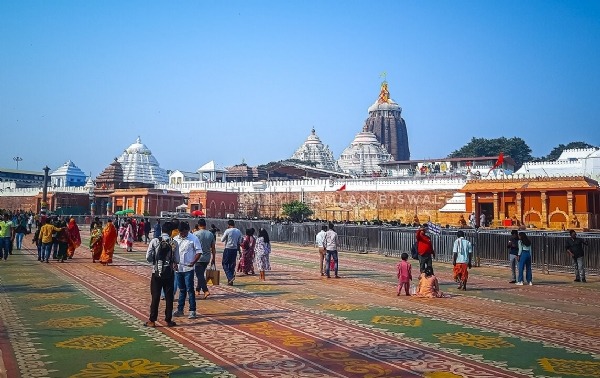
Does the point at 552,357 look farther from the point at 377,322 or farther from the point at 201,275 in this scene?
the point at 201,275

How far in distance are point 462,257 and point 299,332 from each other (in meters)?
5.66

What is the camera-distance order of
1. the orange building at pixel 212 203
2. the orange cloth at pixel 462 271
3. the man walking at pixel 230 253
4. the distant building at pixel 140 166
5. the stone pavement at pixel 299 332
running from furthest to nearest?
the distant building at pixel 140 166, the orange building at pixel 212 203, the man walking at pixel 230 253, the orange cloth at pixel 462 271, the stone pavement at pixel 299 332

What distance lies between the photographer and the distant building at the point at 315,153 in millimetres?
79812

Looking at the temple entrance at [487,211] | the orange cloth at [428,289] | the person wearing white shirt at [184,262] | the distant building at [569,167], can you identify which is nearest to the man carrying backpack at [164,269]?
the person wearing white shirt at [184,262]

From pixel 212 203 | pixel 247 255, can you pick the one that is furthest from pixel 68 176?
pixel 247 255

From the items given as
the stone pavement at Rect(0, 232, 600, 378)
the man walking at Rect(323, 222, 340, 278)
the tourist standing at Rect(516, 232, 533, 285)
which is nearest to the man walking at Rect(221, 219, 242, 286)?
the stone pavement at Rect(0, 232, 600, 378)

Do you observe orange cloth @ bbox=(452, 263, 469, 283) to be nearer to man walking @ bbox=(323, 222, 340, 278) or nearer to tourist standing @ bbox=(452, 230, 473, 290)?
tourist standing @ bbox=(452, 230, 473, 290)

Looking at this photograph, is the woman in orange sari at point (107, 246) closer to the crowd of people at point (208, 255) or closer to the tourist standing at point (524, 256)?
the crowd of people at point (208, 255)

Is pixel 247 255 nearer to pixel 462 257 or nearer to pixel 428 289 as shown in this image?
pixel 428 289

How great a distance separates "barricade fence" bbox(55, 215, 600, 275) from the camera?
1464 centimetres

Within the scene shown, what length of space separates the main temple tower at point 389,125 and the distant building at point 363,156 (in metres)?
14.3

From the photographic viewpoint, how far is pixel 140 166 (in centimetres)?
6856

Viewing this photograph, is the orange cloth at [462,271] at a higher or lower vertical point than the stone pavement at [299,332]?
higher

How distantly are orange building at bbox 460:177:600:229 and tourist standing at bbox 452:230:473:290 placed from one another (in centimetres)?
1887
